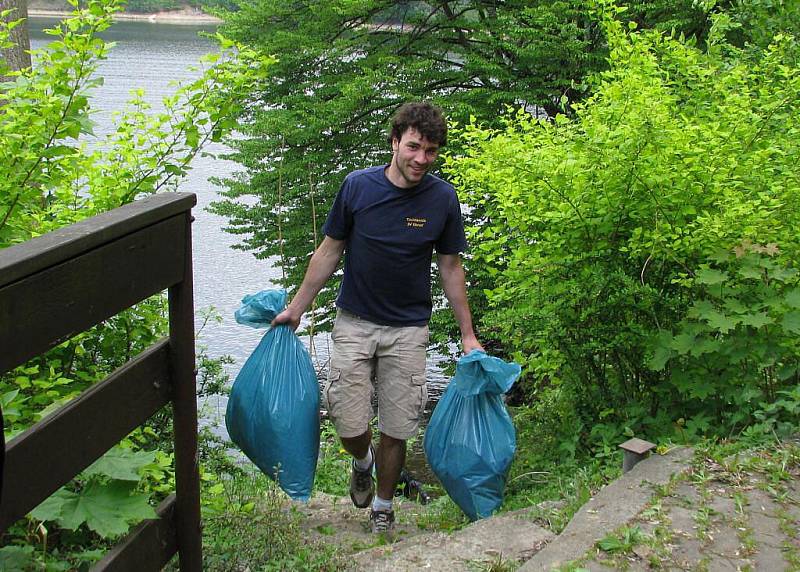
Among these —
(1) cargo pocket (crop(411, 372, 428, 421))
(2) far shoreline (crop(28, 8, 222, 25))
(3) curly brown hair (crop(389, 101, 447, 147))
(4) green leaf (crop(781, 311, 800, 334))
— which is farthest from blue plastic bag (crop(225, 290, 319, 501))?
(2) far shoreline (crop(28, 8, 222, 25))

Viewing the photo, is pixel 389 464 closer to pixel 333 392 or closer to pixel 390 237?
pixel 333 392

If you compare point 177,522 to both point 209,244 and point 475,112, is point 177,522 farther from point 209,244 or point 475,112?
point 209,244

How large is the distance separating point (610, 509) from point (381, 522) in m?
1.43

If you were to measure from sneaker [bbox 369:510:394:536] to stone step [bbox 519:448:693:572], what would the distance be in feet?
4.23

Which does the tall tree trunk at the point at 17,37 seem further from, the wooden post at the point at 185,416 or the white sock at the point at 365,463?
the wooden post at the point at 185,416

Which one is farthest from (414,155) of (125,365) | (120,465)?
(120,465)

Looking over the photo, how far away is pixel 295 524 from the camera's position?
3607mm

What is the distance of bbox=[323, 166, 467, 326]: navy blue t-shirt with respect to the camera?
13.4 ft

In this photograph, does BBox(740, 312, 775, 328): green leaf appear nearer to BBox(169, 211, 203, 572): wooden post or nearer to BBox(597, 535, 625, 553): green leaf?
BBox(597, 535, 625, 553): green leaf

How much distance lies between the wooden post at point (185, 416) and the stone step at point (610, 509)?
40.8 inches

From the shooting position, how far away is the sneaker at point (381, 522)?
14.2ft

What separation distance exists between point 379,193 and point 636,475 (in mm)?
1637

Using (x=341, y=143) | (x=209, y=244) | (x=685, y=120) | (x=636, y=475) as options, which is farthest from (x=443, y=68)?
(x=636, y=475)

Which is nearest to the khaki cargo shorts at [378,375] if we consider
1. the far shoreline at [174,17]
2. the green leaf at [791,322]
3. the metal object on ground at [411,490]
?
the green leaf at [791,322]
